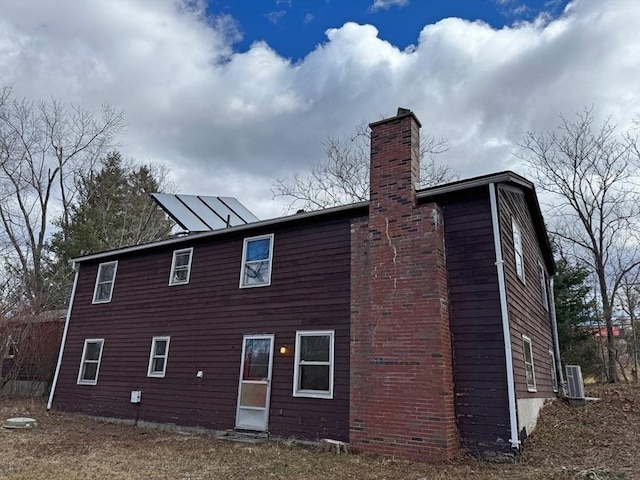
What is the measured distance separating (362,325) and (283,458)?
268 centimetres

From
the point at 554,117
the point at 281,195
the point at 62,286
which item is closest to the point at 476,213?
the point at 281,195

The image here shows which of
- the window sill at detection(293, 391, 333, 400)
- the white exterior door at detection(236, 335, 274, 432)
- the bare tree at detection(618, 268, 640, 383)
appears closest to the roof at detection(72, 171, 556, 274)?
the white exterior door at detection(236, 335, 274, 432)

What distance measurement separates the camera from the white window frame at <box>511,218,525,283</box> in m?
8.84

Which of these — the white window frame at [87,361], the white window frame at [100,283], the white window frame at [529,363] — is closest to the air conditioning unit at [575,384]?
the white window frame at [529,363]

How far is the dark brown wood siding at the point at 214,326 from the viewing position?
28.6 ft

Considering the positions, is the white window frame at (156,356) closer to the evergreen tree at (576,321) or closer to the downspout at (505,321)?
the downspout at (505,321)

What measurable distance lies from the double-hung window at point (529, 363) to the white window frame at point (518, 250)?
134cm

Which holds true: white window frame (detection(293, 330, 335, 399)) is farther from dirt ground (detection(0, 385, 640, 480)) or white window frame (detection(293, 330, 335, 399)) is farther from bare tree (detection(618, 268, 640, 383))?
bare tree (detection(618, 268, 640, 383))

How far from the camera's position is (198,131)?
19656 mm

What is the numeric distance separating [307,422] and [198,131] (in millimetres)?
15330

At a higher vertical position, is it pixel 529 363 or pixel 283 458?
pixel 529 363

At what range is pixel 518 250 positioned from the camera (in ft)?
30.3

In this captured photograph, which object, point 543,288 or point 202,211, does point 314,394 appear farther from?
point 543,288

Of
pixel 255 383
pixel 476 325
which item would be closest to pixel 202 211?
pixel 255 383
